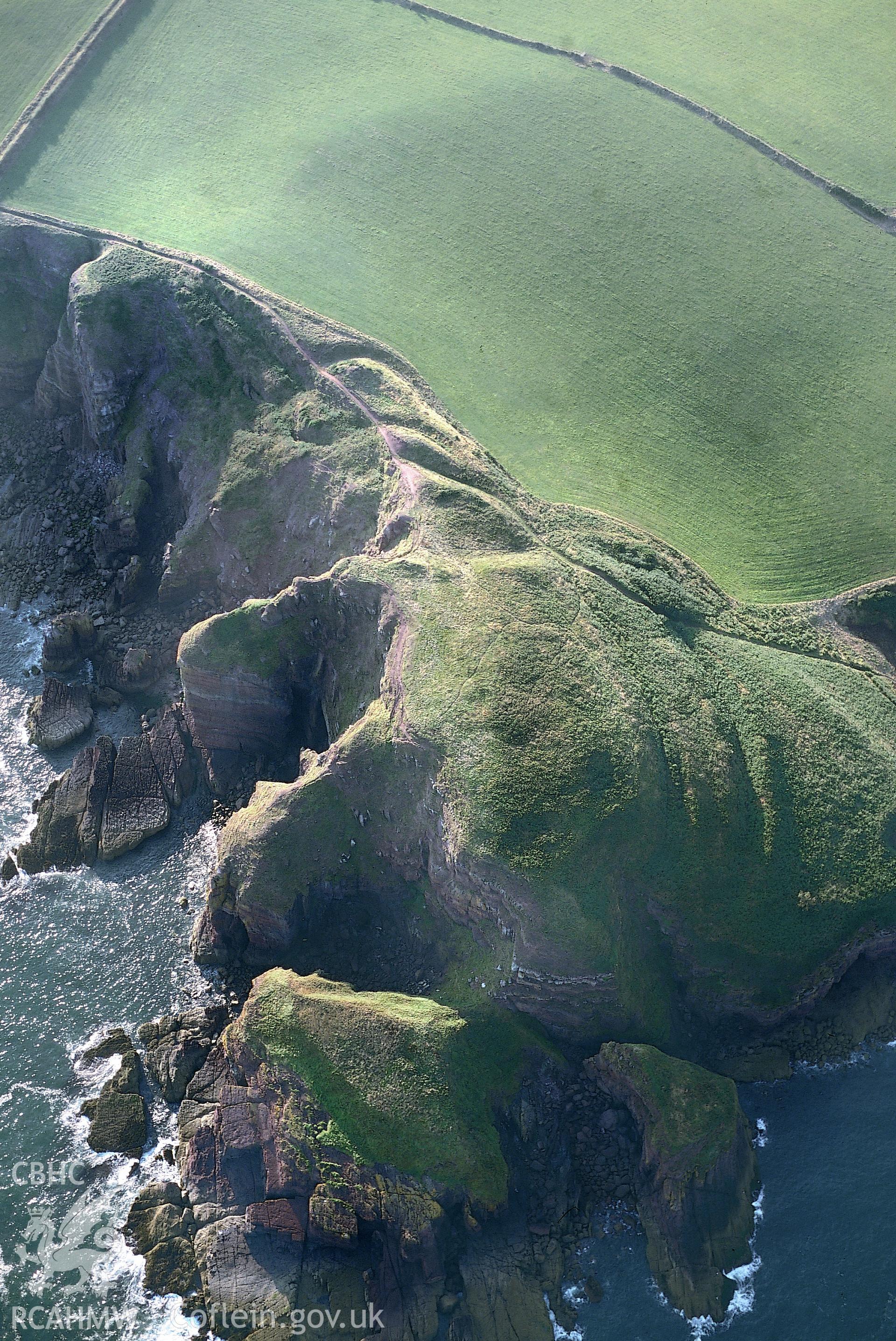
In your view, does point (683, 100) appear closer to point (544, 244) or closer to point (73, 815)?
point (544, 244)

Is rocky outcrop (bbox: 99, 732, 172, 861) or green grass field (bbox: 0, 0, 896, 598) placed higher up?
green grass field (bbox: 0, 0, 896, 598)

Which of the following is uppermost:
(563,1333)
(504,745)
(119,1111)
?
(504,745)

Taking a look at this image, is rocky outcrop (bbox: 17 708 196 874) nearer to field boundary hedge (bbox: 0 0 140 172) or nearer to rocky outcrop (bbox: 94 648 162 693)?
rocky outcrop (bbox: 94 648 162 693)

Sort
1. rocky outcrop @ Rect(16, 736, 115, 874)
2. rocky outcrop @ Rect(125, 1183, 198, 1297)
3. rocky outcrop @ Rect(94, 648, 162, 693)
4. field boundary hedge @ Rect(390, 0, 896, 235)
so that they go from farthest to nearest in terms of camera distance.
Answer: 1. field boundary hedge @ Rect(390, 0, 896, 235)
2. rocky outcrop @ Rect(94, 648, 162, 693)
3. rocky outcrop @ Rect(16, 736, 115, 874)
4. rocky outcrop @ Rect(125, 1183, 198, 1297)

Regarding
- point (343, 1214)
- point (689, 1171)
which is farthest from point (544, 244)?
point (343, 1214)

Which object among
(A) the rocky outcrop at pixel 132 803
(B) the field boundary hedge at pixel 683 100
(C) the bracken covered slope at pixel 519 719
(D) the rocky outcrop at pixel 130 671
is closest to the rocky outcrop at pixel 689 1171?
(C) the bracken covered slope at pixel 519 719

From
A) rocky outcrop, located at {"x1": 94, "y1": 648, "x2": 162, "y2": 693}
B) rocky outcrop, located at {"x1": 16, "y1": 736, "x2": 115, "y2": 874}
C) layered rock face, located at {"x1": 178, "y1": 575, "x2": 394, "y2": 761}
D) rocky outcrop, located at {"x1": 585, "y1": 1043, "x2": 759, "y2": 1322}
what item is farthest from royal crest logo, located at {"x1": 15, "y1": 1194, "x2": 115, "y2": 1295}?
rocky outcrop, located at {"x1": 94, "y1": 648, "x2": 162, "y2": 693}

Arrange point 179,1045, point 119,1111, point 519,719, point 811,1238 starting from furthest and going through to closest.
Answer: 1. point 179,1045
2. point 519,719
3. point 119,1111
4. point 811,1238
